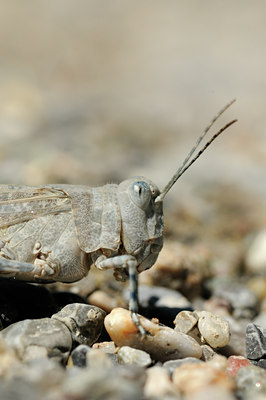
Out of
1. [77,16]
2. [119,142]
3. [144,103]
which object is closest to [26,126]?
[119,142]

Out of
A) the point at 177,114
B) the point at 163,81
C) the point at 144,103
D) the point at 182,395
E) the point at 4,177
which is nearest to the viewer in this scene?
the point at 182,395

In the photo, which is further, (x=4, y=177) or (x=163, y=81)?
(x=163, y=81)

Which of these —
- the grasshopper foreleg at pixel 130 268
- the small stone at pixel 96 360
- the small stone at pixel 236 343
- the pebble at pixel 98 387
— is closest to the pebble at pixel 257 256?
the small stone at pixel 236 343

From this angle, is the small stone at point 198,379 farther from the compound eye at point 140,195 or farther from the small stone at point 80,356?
the compound eye at point 140,195

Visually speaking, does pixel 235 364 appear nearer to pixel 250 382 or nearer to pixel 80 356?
pixel 250 382

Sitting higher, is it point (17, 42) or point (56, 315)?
point (56, 315)

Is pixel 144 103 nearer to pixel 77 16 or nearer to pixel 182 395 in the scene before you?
pixel 77 16

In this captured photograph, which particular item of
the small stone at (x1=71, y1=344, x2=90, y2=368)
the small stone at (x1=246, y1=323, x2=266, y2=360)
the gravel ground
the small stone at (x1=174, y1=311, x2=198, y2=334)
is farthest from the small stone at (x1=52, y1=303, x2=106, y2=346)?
the small stone at (x1=246, y1=323, x2=266, y2=360)
